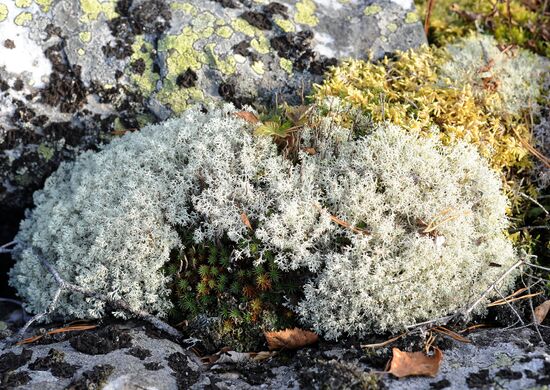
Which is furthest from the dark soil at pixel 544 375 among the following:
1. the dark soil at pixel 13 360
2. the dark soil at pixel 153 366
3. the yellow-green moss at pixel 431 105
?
the dark soil at pixel 13 360

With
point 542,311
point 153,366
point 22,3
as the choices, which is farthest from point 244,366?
Answer: point 22,3

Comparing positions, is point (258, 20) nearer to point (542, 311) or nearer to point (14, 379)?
point (542, 311)

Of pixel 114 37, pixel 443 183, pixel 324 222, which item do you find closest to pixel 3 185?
pixel 114 37

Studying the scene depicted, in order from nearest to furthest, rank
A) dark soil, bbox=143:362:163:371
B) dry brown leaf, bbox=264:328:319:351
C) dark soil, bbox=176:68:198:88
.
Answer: dark soil, bbox=143:362:163:371, dry brown leaf, bbox=264:328:319:351, dark soil, bbox=176:68:198:88

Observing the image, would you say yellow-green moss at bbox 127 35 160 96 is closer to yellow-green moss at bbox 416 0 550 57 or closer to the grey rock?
the grey rock

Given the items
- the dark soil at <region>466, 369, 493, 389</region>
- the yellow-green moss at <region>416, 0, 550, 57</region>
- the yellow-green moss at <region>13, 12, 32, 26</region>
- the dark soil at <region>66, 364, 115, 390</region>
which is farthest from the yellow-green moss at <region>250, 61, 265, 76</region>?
the dark soil at <region>466, 369, 493, 389</region>

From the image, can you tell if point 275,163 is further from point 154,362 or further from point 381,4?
point 381,4

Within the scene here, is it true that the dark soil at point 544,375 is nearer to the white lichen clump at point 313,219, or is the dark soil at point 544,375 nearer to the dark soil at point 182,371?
the white lichen clump at point 313,219
